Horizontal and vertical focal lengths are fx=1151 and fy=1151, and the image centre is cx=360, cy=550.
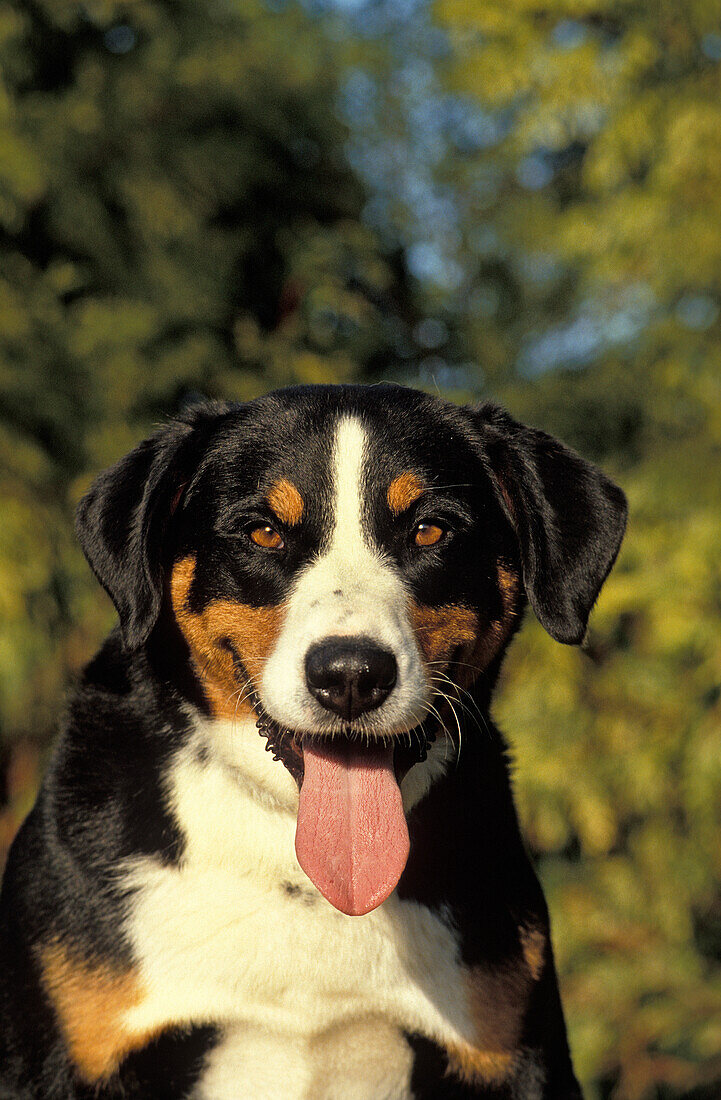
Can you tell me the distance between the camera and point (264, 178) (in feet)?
24.8

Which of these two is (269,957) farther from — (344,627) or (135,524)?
(135,524)

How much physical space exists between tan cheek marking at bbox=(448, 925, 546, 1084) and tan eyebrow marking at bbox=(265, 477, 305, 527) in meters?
1.02

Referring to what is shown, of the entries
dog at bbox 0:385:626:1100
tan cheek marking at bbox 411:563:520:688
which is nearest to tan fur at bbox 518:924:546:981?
dog at bbox 0:385:626:1100

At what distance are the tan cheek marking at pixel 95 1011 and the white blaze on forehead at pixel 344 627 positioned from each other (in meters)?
0.63

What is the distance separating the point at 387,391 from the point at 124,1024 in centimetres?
147

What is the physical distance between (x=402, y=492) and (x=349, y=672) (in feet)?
1.68

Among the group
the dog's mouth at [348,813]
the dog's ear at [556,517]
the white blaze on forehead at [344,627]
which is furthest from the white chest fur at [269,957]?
the dog's ear at [556,517]

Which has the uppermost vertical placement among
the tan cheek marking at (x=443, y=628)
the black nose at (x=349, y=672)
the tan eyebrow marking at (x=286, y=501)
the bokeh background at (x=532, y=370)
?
the tan eyebrow marking at (x=286, y=501)

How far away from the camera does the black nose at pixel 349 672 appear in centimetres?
212

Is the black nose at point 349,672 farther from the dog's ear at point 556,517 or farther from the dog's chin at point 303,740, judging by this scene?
the dog's ear at point 556,517

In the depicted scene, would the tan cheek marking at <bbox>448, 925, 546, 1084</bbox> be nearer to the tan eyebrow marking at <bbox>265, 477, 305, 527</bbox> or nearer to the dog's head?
the dog's head

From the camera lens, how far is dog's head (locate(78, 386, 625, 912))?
220cm

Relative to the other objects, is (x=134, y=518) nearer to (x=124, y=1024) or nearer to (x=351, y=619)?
(x=351, y=619)

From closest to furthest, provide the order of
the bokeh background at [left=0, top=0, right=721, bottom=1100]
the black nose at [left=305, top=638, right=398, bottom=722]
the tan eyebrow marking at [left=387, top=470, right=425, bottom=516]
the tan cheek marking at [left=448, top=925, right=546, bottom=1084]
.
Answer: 1. the black nose at [left=305, top=638, right=398, bottom=722]
2. the tan cheek marking at [left=448, top=925, right=546, bottom=1084]
3. the tan eyebrow marking at [left=387, top=470, right=425, bottom=516]
4. the bokeh background at [left=0, top=0, right=721, bottom=1100]
